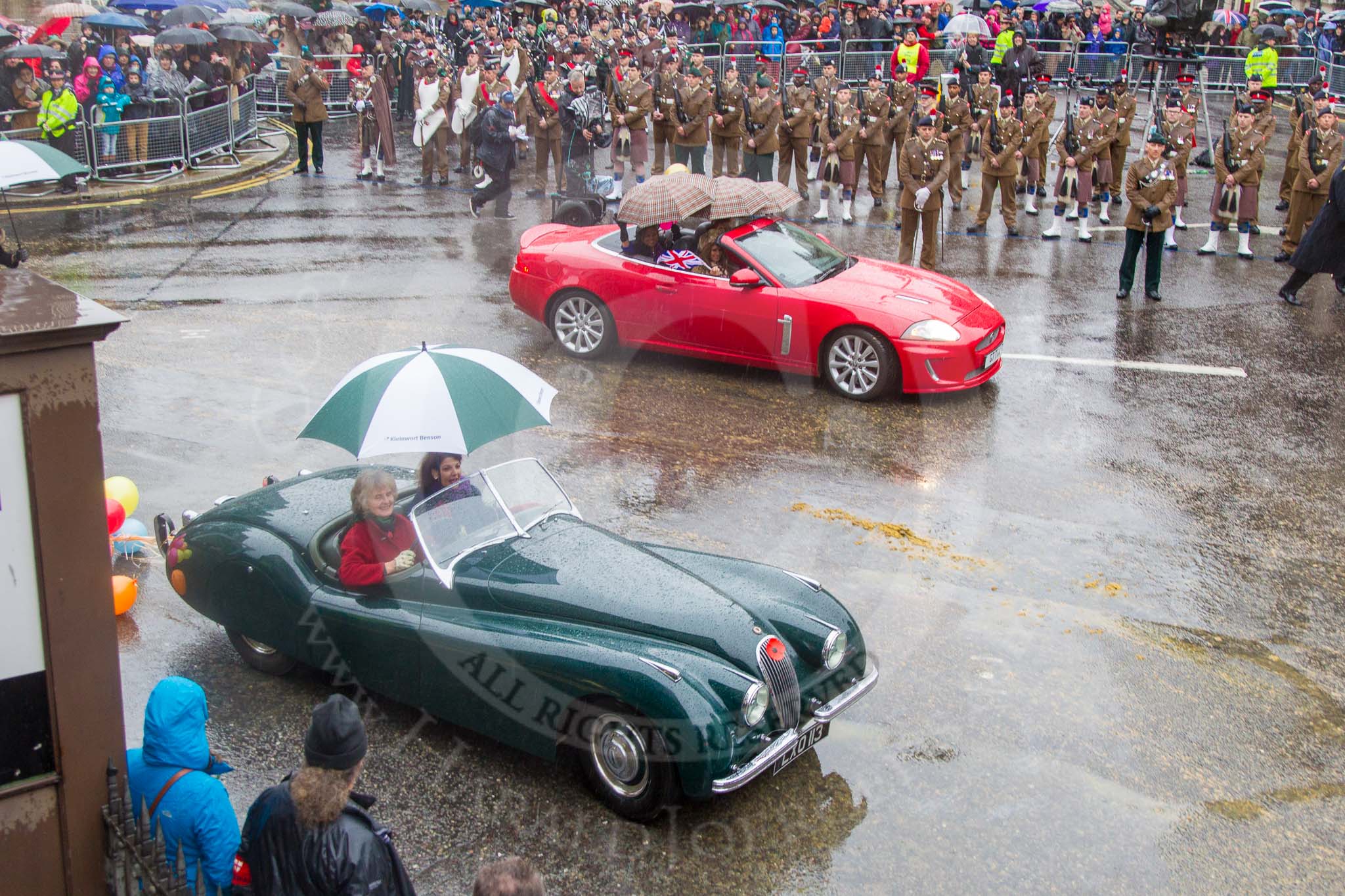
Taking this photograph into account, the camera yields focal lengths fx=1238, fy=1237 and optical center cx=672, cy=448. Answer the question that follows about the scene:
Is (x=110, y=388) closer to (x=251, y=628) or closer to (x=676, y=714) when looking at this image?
(x=251, y=628)

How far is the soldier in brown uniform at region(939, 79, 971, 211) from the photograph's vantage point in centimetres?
1841

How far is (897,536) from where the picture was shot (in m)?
8.44

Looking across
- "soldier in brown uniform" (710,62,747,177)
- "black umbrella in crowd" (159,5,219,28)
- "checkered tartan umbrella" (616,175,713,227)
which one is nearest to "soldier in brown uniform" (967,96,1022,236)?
"soldier in brown uniform" (710,62,747,177)

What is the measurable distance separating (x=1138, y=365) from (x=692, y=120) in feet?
31.0

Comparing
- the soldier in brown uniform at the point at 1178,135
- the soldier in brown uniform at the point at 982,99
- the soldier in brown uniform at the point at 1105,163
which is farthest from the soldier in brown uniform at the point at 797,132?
the soldier in brown uniform at the point at 1178,135

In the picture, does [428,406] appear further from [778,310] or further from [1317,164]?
[1317,164]

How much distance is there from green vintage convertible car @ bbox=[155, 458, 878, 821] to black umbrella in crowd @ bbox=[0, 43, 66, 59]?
1690 cm

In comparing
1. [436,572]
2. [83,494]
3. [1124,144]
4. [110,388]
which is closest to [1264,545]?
[436,572]

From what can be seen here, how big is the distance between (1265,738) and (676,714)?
316cm

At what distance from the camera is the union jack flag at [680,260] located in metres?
11.3

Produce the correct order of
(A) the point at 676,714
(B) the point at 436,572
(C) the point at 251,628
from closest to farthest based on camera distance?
(A) the point at 676,714, (B) the point at 436,572, (C) the point at 251,628

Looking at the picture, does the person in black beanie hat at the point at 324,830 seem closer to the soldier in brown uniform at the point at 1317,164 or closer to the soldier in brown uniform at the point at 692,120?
the soldier in brown uniform at the point at 1317,164

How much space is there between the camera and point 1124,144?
18.8 m

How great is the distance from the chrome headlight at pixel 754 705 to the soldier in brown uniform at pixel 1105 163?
13.3m
